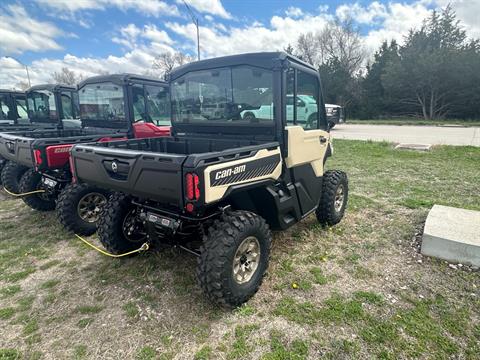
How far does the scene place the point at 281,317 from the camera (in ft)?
8.44

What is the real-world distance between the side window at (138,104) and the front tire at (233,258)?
13.0 feet

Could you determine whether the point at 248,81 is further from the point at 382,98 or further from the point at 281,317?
the point at 382,98

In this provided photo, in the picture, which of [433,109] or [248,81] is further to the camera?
[433,109]

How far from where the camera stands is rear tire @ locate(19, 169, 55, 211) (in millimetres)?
4891

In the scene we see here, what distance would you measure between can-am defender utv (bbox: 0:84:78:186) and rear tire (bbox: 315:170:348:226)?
6.62 m

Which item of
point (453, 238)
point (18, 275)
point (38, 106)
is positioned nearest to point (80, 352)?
point (18, 275)

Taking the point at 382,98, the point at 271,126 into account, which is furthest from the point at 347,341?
the point at 382,98

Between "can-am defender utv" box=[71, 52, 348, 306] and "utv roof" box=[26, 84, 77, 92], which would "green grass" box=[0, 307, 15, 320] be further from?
"utv roof" box=[26, 84, 77, 92]

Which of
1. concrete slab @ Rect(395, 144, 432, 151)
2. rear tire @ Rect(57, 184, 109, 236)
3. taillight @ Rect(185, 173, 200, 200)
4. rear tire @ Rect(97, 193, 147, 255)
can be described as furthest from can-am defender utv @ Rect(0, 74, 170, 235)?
concrete slab @ Rect(395, 144, 432, 151)

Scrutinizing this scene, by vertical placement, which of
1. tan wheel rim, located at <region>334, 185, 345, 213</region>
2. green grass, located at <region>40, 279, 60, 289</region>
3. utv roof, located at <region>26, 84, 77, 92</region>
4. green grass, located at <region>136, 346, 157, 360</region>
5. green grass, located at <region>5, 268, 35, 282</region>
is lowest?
green grass, located at <region>136, 346, 157, 360</region>

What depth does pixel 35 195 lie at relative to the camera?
4969mm

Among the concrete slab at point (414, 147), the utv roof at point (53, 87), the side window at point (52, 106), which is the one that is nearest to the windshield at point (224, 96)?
the utv roof at point (53, 87)

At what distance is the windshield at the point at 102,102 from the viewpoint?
5734mm

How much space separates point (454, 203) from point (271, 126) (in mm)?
4072
